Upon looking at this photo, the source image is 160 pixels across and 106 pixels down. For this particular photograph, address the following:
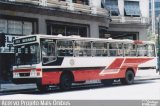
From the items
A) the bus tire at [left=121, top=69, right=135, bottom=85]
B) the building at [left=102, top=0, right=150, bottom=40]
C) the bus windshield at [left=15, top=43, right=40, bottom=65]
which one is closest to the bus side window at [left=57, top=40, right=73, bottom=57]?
the bus windshield at [left=15, top=43, right=40, bottom=65]

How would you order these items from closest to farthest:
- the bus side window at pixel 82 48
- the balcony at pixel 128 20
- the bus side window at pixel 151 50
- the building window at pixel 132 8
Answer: the bus side window at pixel 82 48 < the bus side window at pixel 151 50 < the balcony at pixel 128 20 < the building window at pixel 132 8

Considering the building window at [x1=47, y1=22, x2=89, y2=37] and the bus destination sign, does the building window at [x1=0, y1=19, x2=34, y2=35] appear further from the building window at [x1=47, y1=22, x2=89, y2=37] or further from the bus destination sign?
the bus destination sign

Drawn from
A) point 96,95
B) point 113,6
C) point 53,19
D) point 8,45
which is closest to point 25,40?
point 96,95

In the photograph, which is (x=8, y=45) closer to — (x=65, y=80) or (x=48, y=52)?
(x=65, y=80)

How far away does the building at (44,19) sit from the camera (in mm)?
28281

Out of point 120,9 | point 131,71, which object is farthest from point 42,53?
point 120,9

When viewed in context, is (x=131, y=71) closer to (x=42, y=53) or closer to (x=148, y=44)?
(x=148, y=44)

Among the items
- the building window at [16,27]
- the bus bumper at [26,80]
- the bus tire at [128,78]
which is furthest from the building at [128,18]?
the bus bumper at [26,80]

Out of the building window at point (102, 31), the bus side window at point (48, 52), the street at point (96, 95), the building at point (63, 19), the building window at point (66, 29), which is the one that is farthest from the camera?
the building window at point (102, 31)

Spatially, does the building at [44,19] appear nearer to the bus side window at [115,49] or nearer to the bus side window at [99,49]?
the bus side window at [99,49]

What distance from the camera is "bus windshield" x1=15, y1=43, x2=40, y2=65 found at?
19.9 m

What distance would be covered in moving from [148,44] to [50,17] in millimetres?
7997

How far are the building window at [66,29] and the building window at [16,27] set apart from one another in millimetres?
1831

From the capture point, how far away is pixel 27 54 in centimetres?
2048
